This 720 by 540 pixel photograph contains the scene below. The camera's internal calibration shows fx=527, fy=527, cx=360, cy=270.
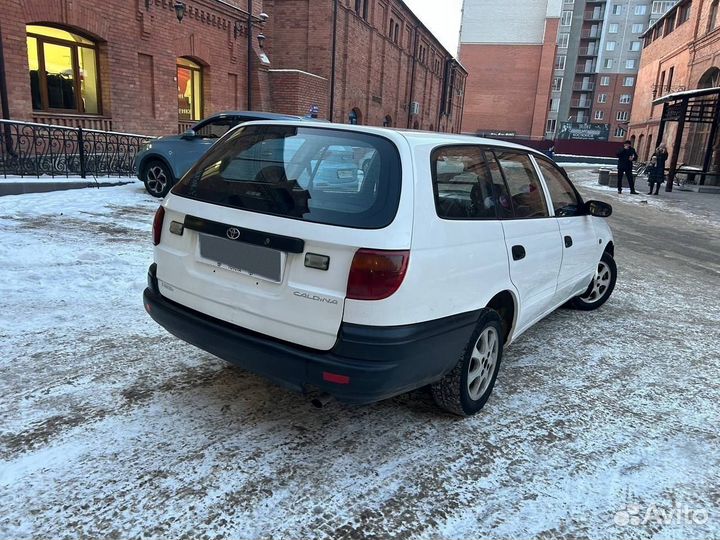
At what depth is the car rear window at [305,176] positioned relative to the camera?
8.68ft

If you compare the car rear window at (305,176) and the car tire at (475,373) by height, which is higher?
the car rear window at (305,176)

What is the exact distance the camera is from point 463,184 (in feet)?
10.2

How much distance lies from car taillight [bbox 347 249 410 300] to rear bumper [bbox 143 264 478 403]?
16 cm

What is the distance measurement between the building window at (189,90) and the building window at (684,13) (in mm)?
32807

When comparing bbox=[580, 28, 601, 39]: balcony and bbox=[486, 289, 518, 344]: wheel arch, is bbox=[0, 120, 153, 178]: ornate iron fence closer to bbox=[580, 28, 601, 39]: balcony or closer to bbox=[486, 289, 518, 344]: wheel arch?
bbox=[486, 289, 518, 344]: wheel arch

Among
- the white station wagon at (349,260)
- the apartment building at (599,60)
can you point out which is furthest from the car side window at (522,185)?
the apartment building at (599,60)

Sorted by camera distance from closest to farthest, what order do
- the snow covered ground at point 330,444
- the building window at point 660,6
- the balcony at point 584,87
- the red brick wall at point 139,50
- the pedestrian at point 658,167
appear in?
the snow covered ground at point 330,444
the red brick wall at point 139,50
the pedestrian at point 658,167
the building window at point 660,6
the balcony at point 584,87

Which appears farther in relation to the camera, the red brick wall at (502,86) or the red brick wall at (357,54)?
the red brick wall at (502,86)

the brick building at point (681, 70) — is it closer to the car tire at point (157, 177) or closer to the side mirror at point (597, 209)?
the car tire at point (157, 177)

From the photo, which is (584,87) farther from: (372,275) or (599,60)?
(372,275)

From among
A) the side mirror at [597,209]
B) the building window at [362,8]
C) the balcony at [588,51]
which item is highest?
the balcony at [588,51]

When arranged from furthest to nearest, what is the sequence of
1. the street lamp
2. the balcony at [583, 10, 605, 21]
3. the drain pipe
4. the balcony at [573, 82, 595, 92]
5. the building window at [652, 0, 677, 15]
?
1. the balcony at [573, 82, 595, 92]
2. the balcony at [583, 10, 605, 21]
3. the building window at [652, 0, 677, 15]
4. the street lamp
5. the drain pipe

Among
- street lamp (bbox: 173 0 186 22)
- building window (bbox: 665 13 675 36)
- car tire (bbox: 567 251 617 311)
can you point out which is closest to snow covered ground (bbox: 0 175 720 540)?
car tire (bbox: 567 251 617 311)

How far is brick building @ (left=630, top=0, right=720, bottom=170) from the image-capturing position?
92.3 feet
